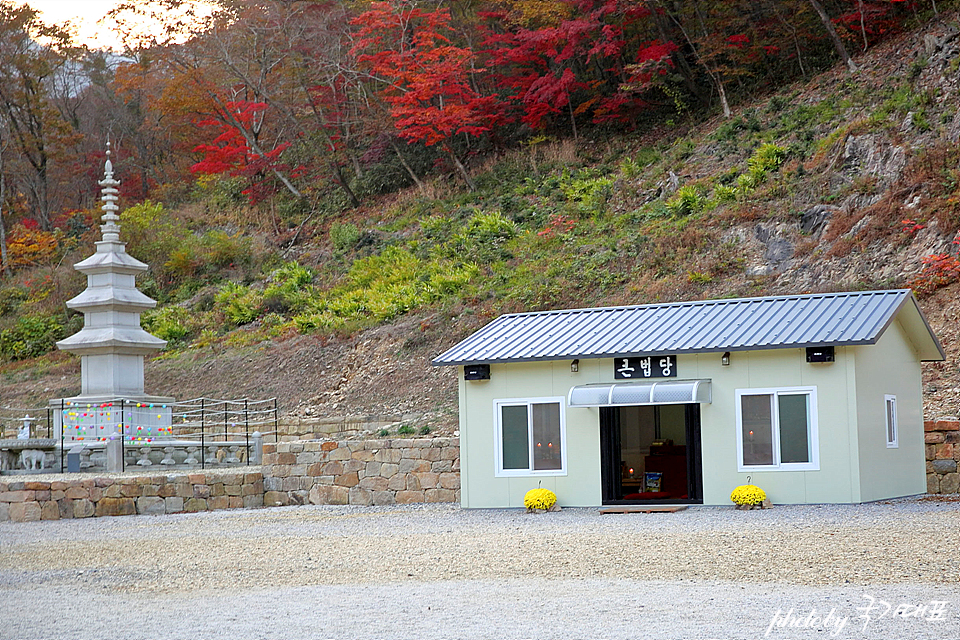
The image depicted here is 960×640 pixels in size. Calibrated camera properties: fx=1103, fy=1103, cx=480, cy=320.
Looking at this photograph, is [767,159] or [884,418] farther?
[767,159]

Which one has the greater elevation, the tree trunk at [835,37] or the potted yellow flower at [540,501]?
the tree trunk at [835,37]

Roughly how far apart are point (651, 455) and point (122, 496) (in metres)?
9.00

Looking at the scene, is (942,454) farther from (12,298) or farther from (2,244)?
(2,244)

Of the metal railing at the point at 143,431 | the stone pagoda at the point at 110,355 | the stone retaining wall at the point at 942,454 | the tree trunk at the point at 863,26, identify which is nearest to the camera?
the stone retaining wall at the point at 942,454

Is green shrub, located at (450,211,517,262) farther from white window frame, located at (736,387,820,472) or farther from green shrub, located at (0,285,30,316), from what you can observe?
white window frame, located at (736,387,820,472)

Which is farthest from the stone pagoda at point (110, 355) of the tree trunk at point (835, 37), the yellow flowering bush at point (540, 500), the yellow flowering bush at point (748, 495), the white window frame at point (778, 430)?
the tree trunk at point (835, 37)

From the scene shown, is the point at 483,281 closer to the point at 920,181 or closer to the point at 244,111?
the point at 920,181

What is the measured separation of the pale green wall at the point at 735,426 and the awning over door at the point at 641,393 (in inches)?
10.2

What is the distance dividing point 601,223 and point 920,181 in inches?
360

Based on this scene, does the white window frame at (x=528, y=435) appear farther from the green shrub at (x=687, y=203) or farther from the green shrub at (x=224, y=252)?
the green shrub at (x=224, y=252)

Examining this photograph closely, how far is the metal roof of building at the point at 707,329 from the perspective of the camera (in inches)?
606

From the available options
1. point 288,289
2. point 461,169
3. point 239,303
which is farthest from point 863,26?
point 239,303

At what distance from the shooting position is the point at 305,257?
37812mm

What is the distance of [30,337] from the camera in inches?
1423
